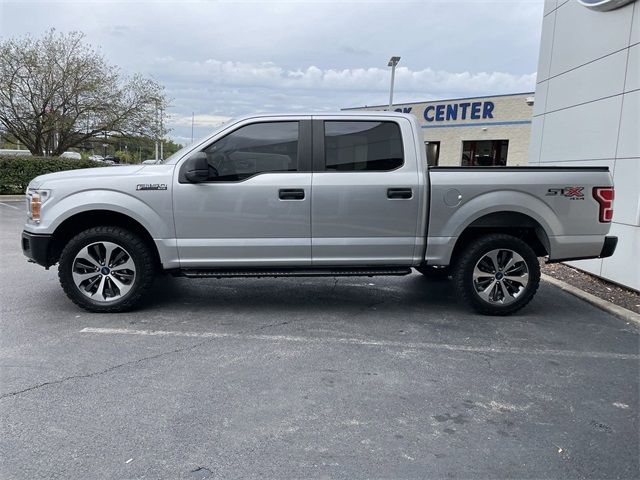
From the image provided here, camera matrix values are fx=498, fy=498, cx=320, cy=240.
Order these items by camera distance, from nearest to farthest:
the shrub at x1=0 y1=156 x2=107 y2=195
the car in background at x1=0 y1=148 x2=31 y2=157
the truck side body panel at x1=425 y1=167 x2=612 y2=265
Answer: the truck side body panel at x1=425 y1=167 x2=612 y2=265 → the shrub at x1=0 y1=156 x2=107 y2=195 → the car in background at x1=0 y1=148 x2=31 y2=157

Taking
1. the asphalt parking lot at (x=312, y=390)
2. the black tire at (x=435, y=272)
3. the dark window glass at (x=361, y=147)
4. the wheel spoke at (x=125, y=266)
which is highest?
the dark window glass at (x=361, y=147)

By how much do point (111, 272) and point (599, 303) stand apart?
5506 millimetres

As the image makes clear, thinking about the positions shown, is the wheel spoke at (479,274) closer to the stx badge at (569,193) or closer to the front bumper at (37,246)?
the stx badge at (569,193)

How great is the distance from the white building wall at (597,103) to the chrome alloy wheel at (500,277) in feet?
6.85

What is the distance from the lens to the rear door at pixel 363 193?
197 inches

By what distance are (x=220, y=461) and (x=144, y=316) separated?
268cm

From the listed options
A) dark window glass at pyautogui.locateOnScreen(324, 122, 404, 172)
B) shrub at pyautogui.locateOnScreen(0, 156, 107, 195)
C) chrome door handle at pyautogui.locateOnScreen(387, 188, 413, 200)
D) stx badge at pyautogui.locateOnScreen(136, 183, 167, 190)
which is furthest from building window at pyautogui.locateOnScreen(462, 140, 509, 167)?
stx badge at pyautogui.locateOnScreen(136, 183, 167, 190)

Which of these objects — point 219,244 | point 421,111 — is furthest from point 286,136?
point 421,111

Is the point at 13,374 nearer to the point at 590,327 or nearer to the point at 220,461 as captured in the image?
the point at 220,461

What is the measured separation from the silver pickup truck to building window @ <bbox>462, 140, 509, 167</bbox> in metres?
18.3

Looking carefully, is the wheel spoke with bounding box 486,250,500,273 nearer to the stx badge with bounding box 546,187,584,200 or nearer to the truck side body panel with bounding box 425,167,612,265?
the truck side body panel with bounding box 425,167,612,265

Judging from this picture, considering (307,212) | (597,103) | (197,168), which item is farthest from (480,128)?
(197,168)

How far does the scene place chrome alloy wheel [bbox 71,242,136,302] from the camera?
4.96m

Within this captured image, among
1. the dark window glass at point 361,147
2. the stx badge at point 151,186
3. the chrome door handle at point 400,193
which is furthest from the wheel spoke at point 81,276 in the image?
the chrome door handle at point 400,193
